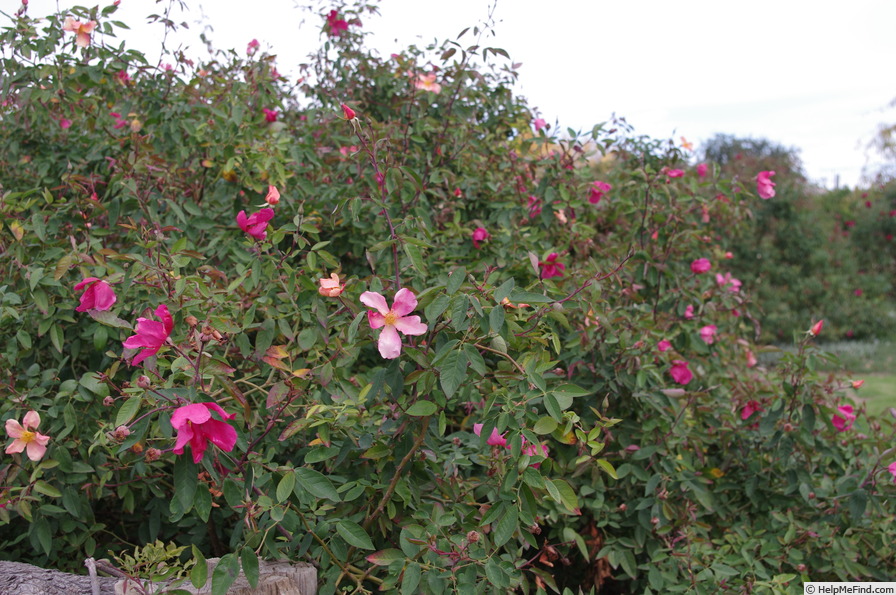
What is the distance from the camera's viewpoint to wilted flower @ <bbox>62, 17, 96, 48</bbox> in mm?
2322

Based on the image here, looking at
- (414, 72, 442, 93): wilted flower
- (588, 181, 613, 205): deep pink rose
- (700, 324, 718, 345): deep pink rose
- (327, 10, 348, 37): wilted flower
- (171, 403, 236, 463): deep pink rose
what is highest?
(327, 10, 348, 37): wilted flower

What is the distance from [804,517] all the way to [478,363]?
5.44ft

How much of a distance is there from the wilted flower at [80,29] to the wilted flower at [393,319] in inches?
66.4

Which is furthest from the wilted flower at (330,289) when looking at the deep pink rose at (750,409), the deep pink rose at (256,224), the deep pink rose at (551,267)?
the deep pink rose at (750,409)

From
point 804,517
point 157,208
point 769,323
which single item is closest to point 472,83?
point 157,208

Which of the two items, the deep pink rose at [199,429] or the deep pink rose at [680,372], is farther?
the deep pink rose at [680,372]

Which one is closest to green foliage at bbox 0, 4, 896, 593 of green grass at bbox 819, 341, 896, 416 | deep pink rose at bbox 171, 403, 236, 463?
deep pink rose at bbox 171, 403, 236, 463

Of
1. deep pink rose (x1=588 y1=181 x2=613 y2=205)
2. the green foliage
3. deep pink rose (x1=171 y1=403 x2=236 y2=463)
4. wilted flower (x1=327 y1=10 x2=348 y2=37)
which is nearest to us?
deep pink rose (x1=171 y1=403 x2=236 y2=463)

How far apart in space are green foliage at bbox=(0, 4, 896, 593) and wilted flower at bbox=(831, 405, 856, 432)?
5 cm

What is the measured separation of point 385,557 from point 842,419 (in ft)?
5.47

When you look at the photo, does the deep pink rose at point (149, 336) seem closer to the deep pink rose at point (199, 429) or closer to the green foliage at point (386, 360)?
the green foliage at point (386, 360)

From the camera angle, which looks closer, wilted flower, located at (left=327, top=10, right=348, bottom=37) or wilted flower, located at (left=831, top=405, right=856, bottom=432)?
wilted flower, located at (left=831, top=405, right=856, bottom=432)

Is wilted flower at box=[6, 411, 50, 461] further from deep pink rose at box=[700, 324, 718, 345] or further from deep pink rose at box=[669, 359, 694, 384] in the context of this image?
deep pink rose at box=[700, 324, 718, 345]

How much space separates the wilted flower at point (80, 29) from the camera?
7.62ft
